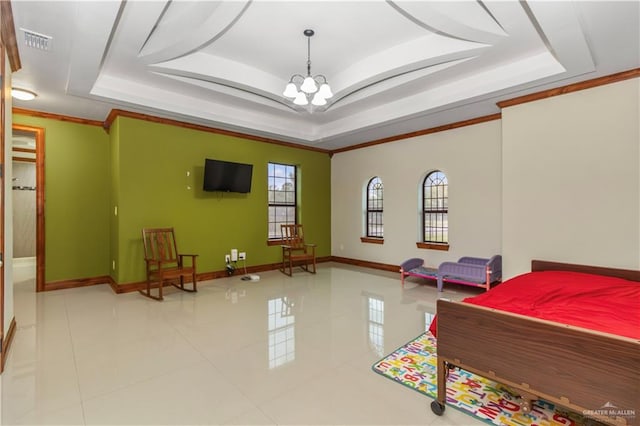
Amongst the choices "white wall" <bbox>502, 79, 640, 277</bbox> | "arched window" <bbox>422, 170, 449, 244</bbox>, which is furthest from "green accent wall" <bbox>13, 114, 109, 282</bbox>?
"white wall" <bbox>502, 79, 640, 277</bbox>

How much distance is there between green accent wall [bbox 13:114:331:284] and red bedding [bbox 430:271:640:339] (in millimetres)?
4339

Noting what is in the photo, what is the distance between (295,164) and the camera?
22.9 feet

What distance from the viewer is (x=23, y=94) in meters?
4.04

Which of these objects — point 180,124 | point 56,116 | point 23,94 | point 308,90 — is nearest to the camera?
point 308,90

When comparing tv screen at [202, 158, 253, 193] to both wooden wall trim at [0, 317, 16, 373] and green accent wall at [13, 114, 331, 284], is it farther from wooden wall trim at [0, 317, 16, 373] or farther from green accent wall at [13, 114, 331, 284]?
wooden wall trim at [0, 317, 16, 373]

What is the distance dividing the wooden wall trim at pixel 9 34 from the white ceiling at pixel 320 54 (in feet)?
0.18

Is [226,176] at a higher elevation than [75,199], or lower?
higher

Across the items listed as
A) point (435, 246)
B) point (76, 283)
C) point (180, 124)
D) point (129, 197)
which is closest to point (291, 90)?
point (180, 124)

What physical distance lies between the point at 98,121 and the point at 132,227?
1942 mm

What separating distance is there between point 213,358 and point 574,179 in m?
4.38

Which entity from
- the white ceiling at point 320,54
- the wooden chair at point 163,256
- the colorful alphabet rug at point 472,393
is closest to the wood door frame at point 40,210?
the white ceiling at point 320,54

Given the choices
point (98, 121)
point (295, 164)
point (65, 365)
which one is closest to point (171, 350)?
point (65, 365)

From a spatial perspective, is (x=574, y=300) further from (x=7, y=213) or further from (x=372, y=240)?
(x=7, y=213)

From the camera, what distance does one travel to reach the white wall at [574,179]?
3.46 m
